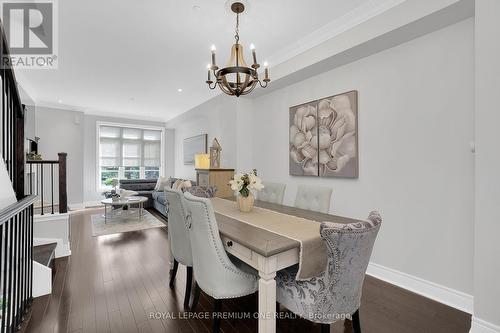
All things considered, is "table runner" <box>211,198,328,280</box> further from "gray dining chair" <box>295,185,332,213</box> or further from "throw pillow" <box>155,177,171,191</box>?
"throw pillow" <box>155,177,171,191</box>

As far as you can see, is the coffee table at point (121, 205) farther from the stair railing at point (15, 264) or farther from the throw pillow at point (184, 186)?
the stair railing at point (15, 264)

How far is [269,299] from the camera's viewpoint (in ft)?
4.70

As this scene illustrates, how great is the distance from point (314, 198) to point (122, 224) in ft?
13.6

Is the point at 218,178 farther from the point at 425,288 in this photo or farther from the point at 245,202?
the point at 425,288

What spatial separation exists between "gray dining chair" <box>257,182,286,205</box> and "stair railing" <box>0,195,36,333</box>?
7.44ft

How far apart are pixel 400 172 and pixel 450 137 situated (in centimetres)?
53

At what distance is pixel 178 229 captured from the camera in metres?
2.25

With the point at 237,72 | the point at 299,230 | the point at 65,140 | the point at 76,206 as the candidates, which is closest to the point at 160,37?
Answer: the point at 237,72

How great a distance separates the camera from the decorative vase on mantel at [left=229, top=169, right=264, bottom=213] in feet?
7.36

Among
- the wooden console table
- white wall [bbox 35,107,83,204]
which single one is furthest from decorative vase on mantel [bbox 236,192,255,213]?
white wall [bbox 35,107,83,204]

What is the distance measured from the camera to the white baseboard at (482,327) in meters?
1.67

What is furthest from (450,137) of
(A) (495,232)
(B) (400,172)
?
(A) (495,232)

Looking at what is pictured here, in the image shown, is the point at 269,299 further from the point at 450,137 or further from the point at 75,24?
the point at 75,24

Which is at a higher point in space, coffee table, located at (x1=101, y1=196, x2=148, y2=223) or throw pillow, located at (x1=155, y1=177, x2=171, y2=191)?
throw pillow, located at (x1=155, y1=177, x2=171, y2=191)
